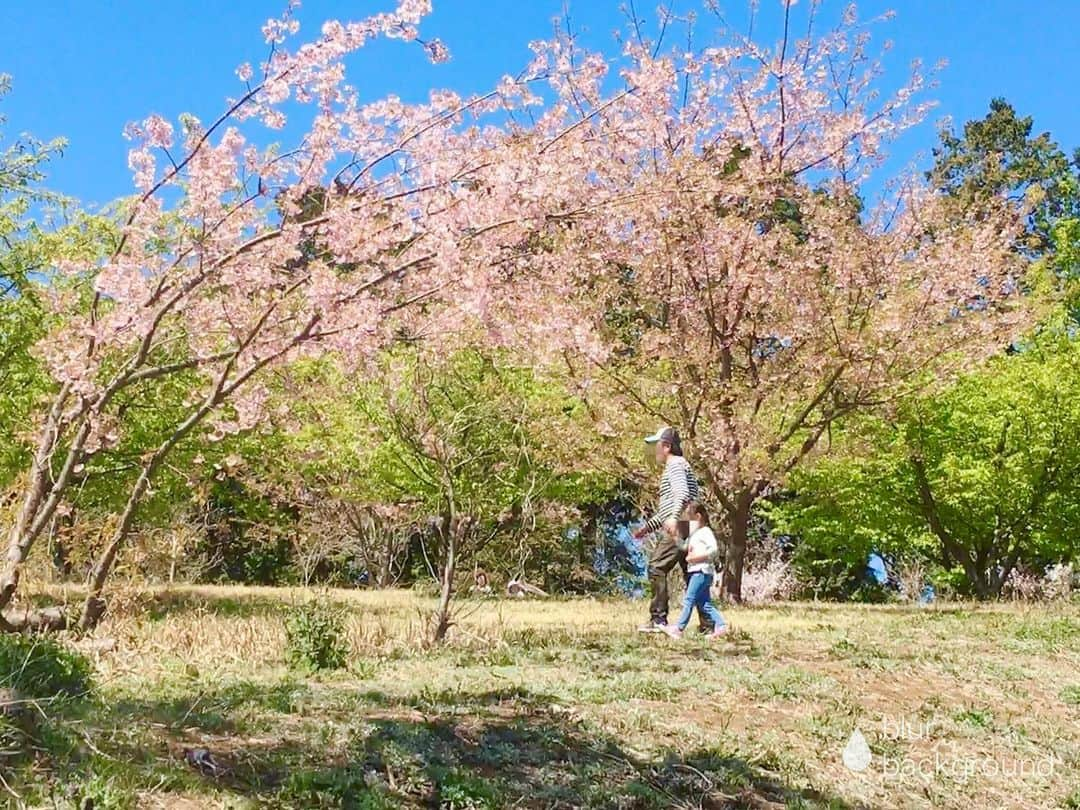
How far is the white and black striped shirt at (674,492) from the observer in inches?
325

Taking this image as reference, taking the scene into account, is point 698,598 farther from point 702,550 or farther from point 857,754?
point 857,754

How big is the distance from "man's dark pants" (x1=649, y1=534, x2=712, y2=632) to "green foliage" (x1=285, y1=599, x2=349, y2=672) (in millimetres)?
3186

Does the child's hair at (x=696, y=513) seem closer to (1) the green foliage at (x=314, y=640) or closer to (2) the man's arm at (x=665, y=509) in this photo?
(2) the man's arm at (x=665, y=509)

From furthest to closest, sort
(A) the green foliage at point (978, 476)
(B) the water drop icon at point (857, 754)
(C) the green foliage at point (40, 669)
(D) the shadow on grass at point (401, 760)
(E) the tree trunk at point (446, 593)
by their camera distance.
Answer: (A) the green foliage at point (978, 476), (E) the tree trunk at point (446, 593), (B) the water drop icon at point (857, 754), (C) the green foliage at point (40, 669), (D) the shadow on grass at point (401, 760)

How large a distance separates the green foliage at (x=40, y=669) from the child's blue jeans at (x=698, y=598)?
513cm

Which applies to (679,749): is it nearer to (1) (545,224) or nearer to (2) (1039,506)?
(1) (545,224)

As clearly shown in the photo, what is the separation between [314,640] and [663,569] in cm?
347

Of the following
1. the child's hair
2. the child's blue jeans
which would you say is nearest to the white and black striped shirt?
the child's hair

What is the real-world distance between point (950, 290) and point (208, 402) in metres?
11.5

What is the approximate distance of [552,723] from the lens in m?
4.94

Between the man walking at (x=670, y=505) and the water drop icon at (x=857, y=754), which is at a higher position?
the man walking at (x=670, y=505)

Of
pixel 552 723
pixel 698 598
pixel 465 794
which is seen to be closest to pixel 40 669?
pixel 465 794

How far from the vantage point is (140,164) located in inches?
216

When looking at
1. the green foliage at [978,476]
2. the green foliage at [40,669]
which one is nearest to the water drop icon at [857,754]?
the green foliage at [40,669]
